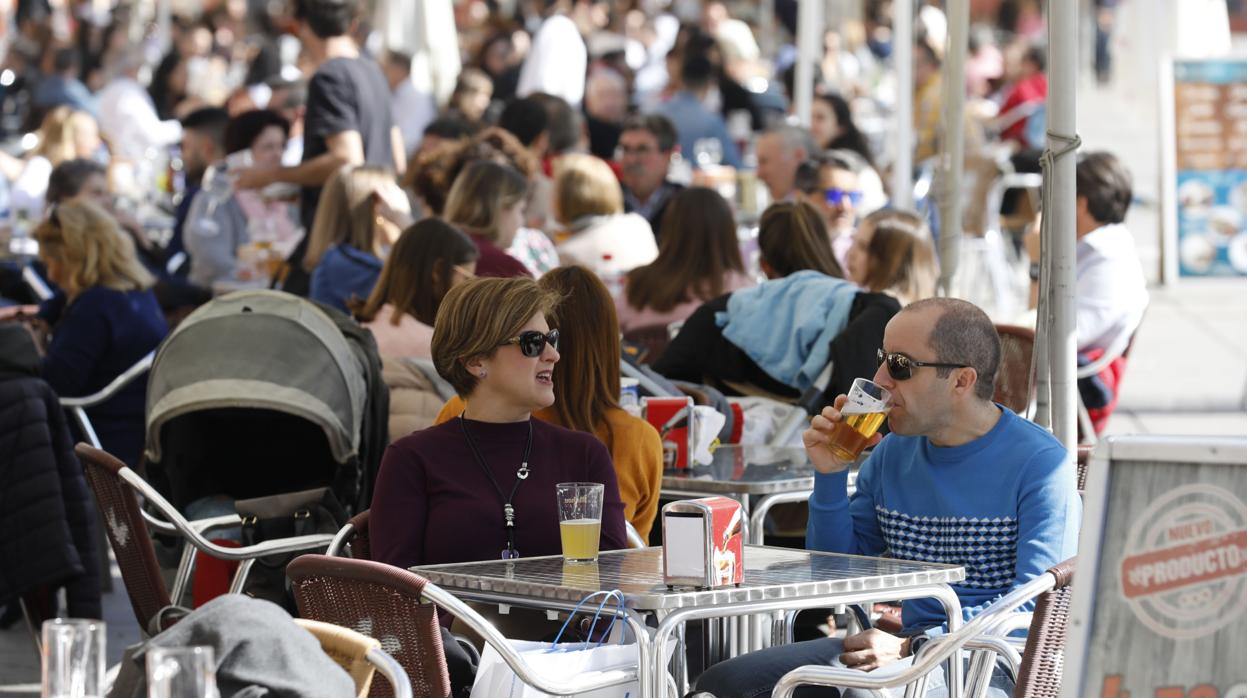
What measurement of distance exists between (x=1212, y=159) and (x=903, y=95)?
4085 mm

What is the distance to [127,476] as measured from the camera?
14.6 feet

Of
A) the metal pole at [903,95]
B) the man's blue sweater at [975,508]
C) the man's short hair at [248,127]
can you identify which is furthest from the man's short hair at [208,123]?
the man's blue sweater at [975,508]

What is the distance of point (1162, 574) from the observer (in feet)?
9.42

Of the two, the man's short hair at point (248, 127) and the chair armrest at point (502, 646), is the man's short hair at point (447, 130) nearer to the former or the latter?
the man's short hair at point (248, 127)

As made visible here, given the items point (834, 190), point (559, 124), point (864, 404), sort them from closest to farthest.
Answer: point (864, 404)
point (834, 190)
point (559, 124)

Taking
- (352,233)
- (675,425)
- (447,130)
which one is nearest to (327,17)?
(352,233)

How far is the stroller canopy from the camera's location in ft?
17.6

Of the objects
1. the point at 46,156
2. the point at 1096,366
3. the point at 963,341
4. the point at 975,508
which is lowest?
the point at 1096,366

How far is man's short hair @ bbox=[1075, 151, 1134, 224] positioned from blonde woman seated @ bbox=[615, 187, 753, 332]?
1.39 m

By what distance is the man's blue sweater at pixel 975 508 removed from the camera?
12.6 feet

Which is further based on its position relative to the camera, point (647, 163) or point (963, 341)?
point (647, 163)

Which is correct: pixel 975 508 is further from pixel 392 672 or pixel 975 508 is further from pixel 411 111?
pixel 411 111

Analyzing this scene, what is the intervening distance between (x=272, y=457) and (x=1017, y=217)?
9.69 meters

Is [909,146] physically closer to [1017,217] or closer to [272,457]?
[1017,217]
